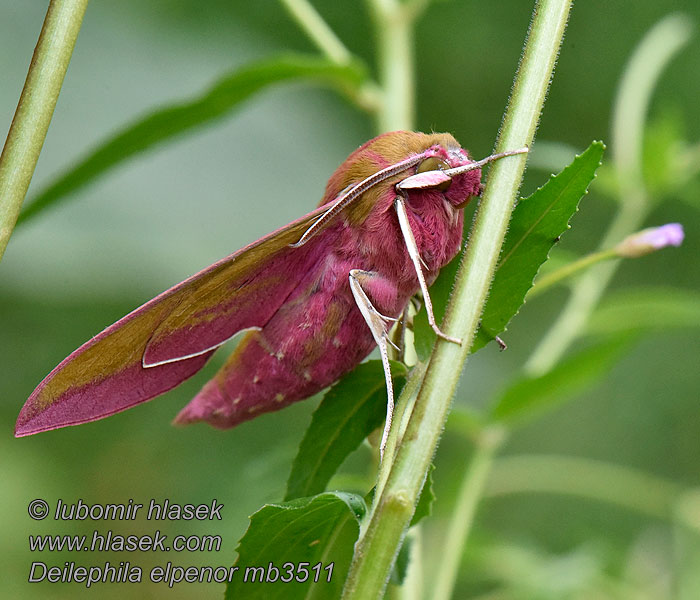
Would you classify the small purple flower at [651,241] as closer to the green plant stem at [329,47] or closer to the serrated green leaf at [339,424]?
the serrated green leaf at [339,424]

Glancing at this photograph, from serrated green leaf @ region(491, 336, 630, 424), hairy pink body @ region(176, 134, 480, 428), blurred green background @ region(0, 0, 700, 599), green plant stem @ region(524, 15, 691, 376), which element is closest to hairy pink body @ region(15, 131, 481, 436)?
hairy pink body @ region(176, 134, 480, 428)

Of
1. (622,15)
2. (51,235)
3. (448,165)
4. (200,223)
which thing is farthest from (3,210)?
(622,15)

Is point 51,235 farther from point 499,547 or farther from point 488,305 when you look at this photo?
point 488,305

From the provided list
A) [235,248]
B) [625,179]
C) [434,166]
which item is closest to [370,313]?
[434,166]

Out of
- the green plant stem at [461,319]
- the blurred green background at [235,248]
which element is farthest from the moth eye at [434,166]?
the blurred green background at [235,248]

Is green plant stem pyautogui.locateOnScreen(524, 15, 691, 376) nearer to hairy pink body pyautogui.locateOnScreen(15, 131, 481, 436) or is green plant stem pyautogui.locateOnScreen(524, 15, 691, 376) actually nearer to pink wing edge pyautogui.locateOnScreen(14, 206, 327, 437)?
hairy pink body pyautogui.locateOnScreen(15, 131, 481, 436)
